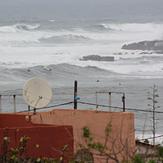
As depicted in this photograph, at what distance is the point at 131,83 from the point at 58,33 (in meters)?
35.1

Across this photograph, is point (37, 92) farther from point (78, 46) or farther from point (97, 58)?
point (78, 46)

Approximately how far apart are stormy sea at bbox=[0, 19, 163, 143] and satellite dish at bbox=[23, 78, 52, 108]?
161cm

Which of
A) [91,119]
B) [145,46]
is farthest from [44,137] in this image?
[145,46]

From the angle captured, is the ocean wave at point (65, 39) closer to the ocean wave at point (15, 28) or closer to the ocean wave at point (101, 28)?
the ocean wave at point (15, 28)

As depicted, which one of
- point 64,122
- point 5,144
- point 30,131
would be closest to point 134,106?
point 64,122

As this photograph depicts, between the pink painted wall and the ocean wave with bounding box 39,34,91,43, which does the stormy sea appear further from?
the pink painted wall

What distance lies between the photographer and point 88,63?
1766 inches

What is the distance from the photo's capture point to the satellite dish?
12531 millimetres

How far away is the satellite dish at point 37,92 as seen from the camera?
12531mm

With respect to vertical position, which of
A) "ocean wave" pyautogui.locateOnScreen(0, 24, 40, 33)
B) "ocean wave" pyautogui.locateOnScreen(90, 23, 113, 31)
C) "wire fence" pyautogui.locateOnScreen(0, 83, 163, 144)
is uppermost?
"ocean wave" pyautogui.locateOnScreen(90, 23, 113, 31)

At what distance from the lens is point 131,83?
108 feet

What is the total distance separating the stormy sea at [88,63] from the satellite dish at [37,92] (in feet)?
5.27

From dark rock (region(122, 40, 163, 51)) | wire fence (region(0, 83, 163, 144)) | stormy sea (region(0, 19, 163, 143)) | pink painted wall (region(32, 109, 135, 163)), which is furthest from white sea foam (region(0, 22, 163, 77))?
pink painted wall (region(32, 109, 135, 163))

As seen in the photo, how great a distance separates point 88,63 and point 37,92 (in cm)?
3237
